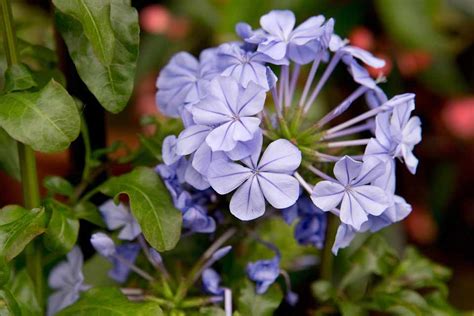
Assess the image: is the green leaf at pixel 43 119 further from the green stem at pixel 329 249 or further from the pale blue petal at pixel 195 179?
the green stem at pixel 329 249

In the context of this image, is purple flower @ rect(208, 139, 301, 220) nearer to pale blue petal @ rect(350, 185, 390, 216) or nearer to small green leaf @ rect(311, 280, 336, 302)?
pale blue petal @ rect(350, 185, 390, 216)

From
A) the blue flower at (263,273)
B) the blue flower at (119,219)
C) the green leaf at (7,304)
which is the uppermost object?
the green leaf at (7,304)

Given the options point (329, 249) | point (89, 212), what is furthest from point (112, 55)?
point (329, 249)

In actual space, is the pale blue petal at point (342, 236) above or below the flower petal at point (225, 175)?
below

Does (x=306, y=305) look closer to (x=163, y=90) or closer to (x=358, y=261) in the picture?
(x=358, y=261)

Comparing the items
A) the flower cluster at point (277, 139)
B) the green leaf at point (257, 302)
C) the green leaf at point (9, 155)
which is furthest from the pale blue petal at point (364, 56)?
the green leaf at point (9, 155)

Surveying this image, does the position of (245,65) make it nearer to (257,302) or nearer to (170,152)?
(170,152)

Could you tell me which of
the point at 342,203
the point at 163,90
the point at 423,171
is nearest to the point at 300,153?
the point at 342,203
